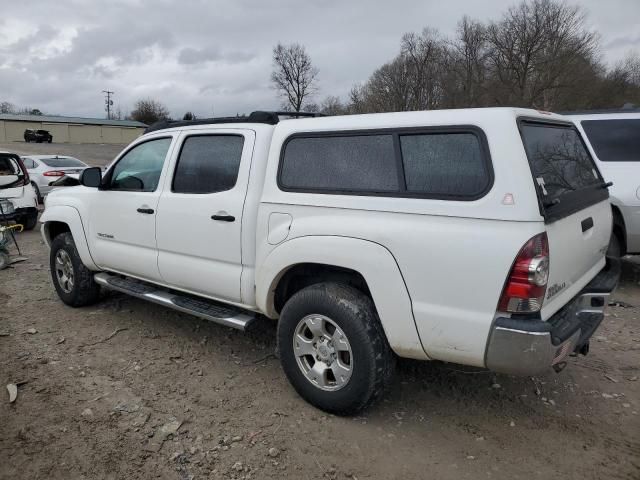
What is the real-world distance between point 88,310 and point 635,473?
4940 mm

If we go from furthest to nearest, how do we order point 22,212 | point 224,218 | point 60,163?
1. point 60,163
2. point 22,212
3. point 224,218

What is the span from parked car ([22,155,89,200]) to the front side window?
9.73m

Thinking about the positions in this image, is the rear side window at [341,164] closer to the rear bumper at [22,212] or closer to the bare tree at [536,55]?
the rear bumper at [22,212]

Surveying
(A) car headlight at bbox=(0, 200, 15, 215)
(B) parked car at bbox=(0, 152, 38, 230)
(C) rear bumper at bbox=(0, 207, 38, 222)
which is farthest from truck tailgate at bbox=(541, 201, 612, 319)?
(B) parked car at bbox=(0, 152, 38, 230)

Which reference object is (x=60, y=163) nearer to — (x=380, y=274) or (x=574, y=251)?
(x=380, y=274)

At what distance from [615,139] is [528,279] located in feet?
15.6

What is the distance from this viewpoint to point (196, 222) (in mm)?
3816

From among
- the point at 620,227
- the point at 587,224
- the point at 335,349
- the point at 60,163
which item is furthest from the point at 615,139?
the point at 60,163

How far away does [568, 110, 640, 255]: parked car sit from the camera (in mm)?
5734

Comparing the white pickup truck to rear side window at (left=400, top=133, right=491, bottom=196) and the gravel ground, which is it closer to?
rear side window at (left=400, top=133, right=491, bottom=196)

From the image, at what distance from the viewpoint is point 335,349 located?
123 inches

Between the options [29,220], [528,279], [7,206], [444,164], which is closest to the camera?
[528,279]

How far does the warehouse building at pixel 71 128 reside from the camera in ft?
223

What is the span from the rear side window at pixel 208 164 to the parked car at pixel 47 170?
10.7 m
